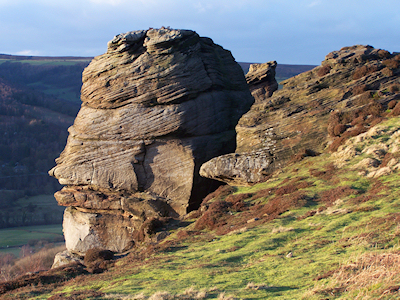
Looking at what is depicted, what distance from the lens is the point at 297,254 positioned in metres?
15.6

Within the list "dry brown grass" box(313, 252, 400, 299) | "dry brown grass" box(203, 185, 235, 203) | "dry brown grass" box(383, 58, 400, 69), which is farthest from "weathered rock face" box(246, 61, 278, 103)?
"dry brown grass" box(313, 252, 400, 299)

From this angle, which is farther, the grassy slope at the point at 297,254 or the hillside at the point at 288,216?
the hillside at the point at 288,216

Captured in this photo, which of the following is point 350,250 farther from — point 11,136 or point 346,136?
point 11,136

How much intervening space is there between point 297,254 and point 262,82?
122 feet

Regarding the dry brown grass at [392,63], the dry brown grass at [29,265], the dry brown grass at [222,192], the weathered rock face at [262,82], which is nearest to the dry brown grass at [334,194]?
the dry brown grass at [222,192]

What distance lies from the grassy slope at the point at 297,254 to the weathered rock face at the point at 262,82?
23.6 metres

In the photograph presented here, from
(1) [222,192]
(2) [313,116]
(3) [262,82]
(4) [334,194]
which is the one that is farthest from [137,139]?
(4) [334,194]

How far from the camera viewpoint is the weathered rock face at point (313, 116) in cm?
3203

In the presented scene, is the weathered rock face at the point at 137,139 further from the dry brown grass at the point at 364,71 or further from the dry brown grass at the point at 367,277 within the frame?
the dry brown grass at the point at 367,277

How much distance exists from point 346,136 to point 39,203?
152567 millimetres

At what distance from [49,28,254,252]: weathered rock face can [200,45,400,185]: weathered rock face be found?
5.19 metres

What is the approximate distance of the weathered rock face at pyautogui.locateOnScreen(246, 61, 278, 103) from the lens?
161ft

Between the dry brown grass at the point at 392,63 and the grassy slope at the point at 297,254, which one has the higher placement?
the dry brown grass at the point at 392,63

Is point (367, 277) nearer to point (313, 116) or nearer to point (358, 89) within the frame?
point (313, 116)
